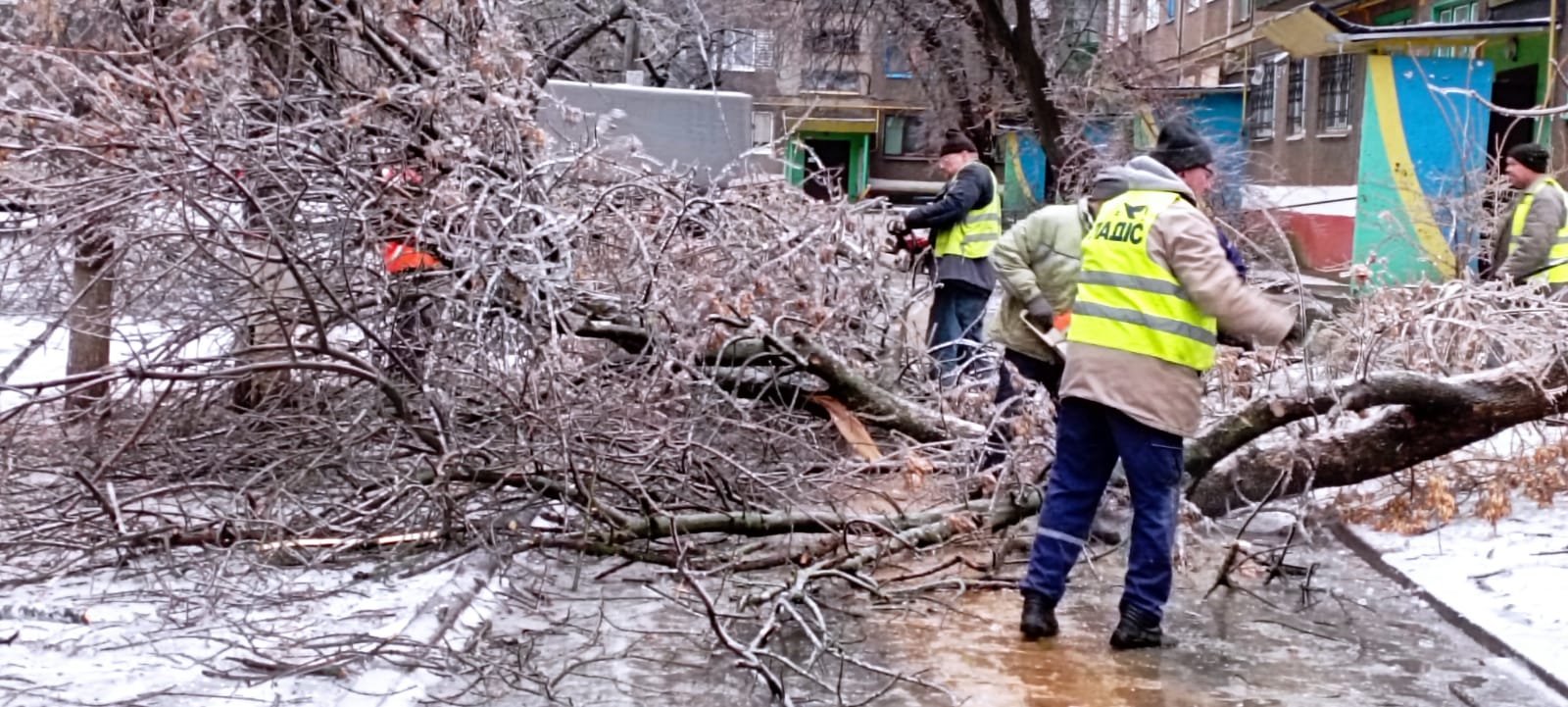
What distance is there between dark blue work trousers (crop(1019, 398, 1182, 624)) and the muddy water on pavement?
7.8 inches

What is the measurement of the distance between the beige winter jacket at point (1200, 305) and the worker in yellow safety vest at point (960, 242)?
3.62 m

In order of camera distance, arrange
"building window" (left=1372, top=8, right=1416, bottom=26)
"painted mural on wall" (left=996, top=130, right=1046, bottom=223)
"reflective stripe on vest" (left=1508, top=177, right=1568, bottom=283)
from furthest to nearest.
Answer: "painted mural on wall" (left=996, top=130, right=1046, bottom=223)
"building window" (left=1372, top=8, right=1416, bottom=26)
"reflective stripe on vest" (left=1508, top=177, right=1568, bottom=283)

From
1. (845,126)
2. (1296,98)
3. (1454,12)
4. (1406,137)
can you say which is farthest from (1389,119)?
(845,126)

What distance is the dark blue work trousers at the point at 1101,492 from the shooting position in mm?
4715

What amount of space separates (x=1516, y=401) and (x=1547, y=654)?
4.56 feet

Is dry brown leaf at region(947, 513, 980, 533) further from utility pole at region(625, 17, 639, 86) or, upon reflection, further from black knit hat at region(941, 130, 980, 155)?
utility pole at region(625, 17, 639, 86)

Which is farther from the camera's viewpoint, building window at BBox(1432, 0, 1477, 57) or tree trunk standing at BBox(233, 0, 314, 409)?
building window at BBox(1432, 0, 1477, 57)

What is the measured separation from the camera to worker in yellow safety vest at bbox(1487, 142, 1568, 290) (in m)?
7.78

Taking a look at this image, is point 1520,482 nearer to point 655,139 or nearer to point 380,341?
point 380,341

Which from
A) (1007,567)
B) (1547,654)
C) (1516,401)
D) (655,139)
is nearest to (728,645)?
(1007,567)

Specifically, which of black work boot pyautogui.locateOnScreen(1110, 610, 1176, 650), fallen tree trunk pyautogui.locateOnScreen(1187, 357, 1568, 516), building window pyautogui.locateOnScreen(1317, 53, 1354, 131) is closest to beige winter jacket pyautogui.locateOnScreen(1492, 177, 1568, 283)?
fallen tree trunk pyautogui.locateOnScreen(1187, 357, 1568, 516)

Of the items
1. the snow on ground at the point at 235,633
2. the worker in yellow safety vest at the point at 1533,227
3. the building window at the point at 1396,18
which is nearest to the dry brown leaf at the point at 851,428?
the snow on ground at the point at 235,633

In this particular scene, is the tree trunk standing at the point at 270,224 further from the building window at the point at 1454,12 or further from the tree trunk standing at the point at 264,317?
the building window at the point at 1454,12

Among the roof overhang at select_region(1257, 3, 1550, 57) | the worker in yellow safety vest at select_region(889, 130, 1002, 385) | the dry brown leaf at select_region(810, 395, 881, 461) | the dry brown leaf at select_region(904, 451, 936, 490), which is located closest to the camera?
the dry brown leaf at select_region(904, 451, 936, 490)
